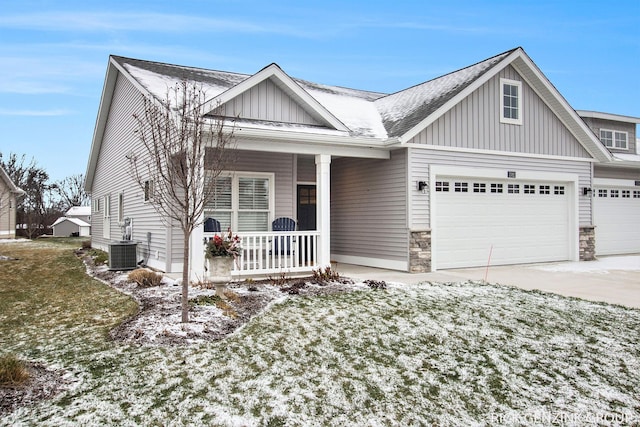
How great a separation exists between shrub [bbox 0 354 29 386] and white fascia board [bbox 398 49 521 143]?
8392 millimetres

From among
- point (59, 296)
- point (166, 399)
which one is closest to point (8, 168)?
point (59, 296)

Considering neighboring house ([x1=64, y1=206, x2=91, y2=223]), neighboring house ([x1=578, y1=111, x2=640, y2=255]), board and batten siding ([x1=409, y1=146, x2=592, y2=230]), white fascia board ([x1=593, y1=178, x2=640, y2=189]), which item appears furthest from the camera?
neighboring house ([x1=64, y1=206, x2=91, y2=223])

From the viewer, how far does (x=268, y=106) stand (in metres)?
10.9

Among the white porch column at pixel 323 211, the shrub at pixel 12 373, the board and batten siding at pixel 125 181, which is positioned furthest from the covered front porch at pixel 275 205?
the shrub at pixel 12 373

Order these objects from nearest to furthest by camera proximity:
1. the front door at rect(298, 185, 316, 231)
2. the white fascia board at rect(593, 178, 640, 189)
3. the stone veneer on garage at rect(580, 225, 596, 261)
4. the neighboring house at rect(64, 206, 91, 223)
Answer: the front door at rect(298, 185, 316, 231)
the stone veneer on garage at rect(580, 225, 596, 261)
the white fascia board at rect(593, 178, 640, 189)
the neighboring house at rect(64, 206, 91, 223)

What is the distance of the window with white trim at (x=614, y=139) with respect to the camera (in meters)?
17.7

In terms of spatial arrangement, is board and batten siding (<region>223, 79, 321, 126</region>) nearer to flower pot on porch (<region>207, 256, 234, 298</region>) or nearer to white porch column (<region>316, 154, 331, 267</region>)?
white porch column (<region>316, 154, 331, 267</region>)

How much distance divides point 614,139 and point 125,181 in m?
17.0

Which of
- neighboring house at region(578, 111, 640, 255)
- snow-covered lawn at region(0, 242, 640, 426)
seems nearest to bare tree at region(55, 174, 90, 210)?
neighboring house at region(578, 111, 640, 255)

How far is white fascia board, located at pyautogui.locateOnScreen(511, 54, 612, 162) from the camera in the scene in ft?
41.0

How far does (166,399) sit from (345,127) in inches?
321

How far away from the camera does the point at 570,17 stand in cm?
1872

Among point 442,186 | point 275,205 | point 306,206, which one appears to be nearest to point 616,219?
point 442,186

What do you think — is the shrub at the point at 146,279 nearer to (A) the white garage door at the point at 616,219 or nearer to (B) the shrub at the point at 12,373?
(B) the shrub at the point at 12,373
